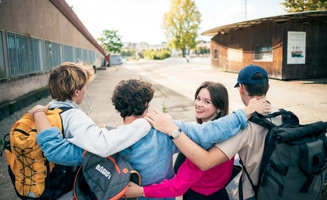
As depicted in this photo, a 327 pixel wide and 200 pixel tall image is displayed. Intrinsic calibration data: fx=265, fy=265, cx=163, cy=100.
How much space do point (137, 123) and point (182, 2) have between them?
1651 inches

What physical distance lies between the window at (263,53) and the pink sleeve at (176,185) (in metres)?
16.3

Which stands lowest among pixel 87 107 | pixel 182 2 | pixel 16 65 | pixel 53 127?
pixel 87 107

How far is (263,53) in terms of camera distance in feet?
56.0

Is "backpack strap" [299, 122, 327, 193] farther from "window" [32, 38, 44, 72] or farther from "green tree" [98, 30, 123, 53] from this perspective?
"green tree" [98, 30, 123, 53]

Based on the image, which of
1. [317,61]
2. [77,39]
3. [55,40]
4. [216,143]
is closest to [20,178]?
[216,143]

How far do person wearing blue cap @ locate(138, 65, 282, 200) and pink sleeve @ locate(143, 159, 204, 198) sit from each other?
10cm

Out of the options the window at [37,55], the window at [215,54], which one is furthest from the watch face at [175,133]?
the window at [215,54]

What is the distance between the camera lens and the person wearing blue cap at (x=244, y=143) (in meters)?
1.51

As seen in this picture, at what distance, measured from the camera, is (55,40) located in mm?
13445

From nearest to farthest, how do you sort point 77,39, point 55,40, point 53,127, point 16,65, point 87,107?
point 53,127 < point 16,65 < point 87,107 < point 55,40 < point 77,39

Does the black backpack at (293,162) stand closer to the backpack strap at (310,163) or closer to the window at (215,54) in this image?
the backpack strap at (310,163)

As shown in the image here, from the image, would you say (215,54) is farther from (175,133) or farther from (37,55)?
(175,133)

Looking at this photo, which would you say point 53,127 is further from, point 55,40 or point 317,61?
point 317,61

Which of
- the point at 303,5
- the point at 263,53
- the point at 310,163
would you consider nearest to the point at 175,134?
the point at 310,163
